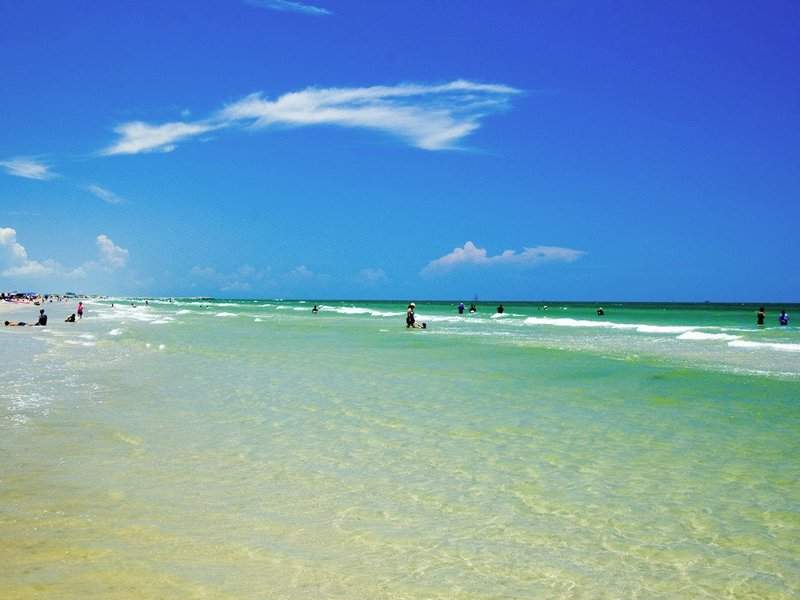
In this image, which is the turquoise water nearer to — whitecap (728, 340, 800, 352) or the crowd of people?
whitecap (728, 340, 800, 352)

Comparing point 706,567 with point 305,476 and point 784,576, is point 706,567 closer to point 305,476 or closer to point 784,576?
point 784,576

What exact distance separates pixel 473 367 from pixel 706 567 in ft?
52.2

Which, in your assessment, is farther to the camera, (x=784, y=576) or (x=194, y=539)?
(x=194, y=539)

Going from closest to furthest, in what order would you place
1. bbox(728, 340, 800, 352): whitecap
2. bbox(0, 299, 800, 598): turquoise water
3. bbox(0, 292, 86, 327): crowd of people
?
bbox(0, 299, 800, 598): turquoise water < bbox(728, 340, 800, 352): whitecap < bbox(0, 292, 86, 327): crowd of people

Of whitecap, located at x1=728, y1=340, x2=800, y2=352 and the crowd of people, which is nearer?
whitecap, located at x1=728, y1=340, x2=800, y2=352

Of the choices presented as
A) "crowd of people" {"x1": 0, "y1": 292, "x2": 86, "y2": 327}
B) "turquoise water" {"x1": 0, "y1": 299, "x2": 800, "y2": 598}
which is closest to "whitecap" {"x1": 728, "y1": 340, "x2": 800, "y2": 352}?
"turquoise water" {"x1": 0, "y1": 299, "x2": 800, "y2": 598}

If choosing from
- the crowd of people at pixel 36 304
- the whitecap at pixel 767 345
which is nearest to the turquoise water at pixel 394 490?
the whitecap at pixel 767 345

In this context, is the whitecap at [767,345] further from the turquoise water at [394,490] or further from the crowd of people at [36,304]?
the crowd of people at [36,304]

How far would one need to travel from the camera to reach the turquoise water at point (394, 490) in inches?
206

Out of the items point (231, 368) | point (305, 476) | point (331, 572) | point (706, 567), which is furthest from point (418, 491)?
point (231, 368)

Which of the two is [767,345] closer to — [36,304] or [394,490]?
[394,490]

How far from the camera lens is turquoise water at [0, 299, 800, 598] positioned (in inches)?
206

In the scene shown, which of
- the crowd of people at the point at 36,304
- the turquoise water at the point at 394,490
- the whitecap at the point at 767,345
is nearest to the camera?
the turquoise water at the point at 394,490

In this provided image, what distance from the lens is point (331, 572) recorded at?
5.27 metres
